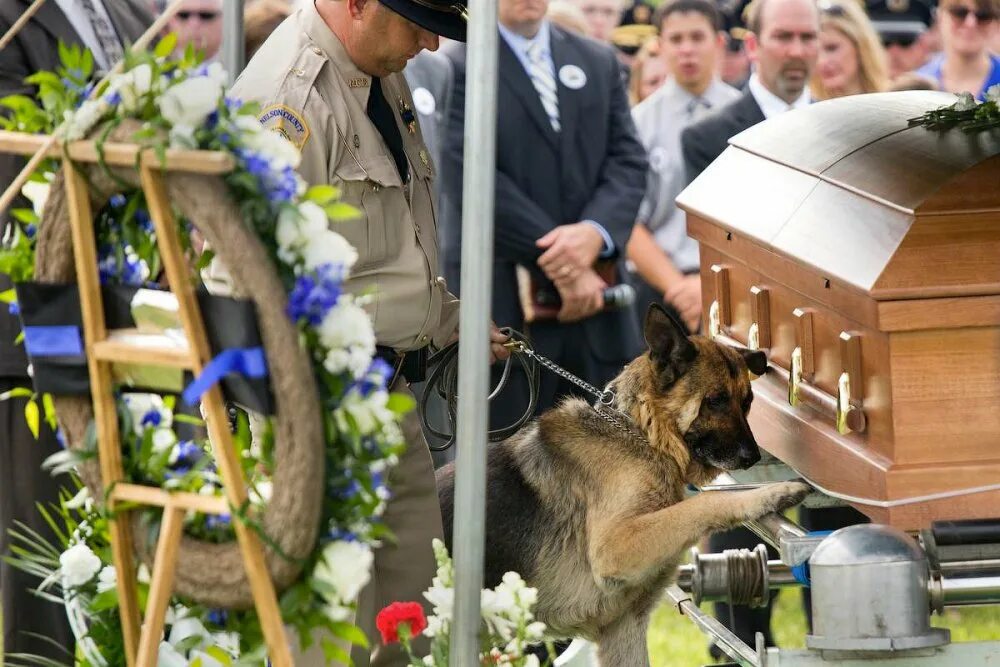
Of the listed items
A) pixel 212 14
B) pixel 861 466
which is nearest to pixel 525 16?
pixel 212 14

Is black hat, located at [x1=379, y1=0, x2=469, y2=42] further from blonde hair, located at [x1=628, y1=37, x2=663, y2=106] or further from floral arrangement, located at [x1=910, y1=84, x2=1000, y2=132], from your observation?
blonde hair, located at [x1=628, y1=37, x2=663, y2=106]

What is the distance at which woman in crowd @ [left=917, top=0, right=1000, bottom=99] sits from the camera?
25.2ft

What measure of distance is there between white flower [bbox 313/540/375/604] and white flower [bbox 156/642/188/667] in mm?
811

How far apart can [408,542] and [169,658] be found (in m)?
0.84

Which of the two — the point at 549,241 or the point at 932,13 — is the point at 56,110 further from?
the point at 932,13

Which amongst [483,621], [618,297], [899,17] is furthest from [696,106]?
[483,621]

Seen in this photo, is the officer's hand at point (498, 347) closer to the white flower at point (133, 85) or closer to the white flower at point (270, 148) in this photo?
the white flower at point (270, 148)

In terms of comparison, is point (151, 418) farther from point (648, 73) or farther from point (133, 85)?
point (648, 73)

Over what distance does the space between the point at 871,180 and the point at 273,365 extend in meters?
1.90

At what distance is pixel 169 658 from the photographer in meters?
3.40

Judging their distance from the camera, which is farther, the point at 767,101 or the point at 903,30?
the point at 903,30

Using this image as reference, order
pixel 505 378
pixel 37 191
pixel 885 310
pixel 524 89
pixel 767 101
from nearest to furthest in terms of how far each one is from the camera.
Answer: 1. pixel 37 191
2. pixel 885 310
3. pixel 505 378
4. pixel 524 89
5. pixel 767 101

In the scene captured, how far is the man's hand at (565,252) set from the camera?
240 inches

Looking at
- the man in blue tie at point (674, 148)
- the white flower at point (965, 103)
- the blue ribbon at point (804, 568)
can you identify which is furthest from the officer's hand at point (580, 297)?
the blue ribbon at point (804, 568)
